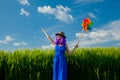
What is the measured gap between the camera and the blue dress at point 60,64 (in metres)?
12.9

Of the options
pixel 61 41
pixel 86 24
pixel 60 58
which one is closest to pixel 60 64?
pixel 60 58

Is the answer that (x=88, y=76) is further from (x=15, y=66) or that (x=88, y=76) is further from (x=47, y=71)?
(x=15, y=66)

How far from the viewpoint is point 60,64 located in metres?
12.9

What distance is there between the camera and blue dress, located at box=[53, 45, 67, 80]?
12882 mm

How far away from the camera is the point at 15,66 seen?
13750mm

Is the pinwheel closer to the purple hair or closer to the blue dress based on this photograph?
the purple hair

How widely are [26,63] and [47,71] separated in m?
0.89

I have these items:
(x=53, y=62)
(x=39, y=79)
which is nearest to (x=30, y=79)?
(x=39, y=79)

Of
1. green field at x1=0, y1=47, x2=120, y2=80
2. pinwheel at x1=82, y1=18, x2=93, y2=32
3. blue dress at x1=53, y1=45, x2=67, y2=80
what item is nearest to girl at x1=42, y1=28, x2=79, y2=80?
blue dress at x1=53, y1=45, x2=67, y2=80

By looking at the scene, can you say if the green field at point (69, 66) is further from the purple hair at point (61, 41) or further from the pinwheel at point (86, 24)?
the pinwheel at point (86, 24)

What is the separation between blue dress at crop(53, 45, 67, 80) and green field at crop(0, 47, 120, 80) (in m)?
0.57

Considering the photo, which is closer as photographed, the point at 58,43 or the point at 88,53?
the point at 58,43

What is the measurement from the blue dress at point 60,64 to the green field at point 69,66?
0.57 metres

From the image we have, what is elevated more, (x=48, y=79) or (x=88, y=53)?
(x=88, y=53)
